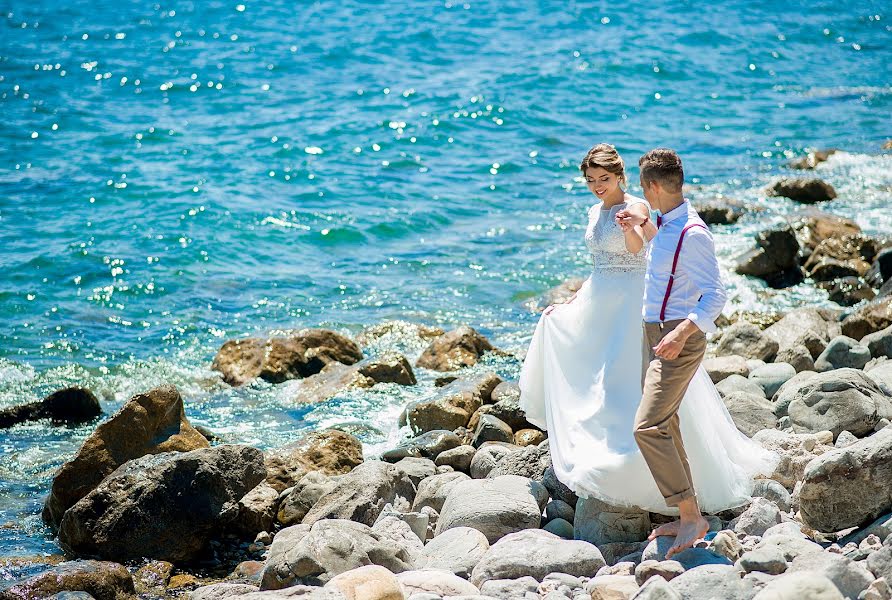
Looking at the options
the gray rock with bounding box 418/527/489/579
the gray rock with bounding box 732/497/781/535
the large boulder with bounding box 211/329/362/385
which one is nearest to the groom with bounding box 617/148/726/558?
the gray rock with bounding box 732/497/781/535

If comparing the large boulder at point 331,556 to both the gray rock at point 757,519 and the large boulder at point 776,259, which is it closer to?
the gray rock at point 757,519

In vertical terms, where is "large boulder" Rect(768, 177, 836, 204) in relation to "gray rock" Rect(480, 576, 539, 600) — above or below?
below

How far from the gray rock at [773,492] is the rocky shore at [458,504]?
1 cm

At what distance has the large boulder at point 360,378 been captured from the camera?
1197cm

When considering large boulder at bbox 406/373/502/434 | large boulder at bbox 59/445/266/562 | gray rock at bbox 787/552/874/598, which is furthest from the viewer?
large boulder at bbox 406/373/502/434

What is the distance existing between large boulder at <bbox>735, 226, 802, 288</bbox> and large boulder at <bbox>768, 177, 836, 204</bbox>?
13.0ft

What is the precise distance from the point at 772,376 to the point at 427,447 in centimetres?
334

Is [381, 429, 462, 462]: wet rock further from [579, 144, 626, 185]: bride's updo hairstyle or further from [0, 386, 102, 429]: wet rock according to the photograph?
[0, 386, 102, 429]: wet rock

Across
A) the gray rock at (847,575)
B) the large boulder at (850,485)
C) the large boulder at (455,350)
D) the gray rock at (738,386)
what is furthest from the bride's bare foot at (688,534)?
the large boulder at (455,350)

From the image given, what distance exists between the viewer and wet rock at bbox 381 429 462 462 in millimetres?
9477

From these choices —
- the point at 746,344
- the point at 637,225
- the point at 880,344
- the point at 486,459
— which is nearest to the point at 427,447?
the point at 486,459

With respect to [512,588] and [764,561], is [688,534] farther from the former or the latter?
[512,588]

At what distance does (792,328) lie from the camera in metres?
12.2

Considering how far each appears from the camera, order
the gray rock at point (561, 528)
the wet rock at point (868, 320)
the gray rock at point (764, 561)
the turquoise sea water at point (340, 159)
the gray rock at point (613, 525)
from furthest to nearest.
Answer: the turquoise sea water at point (340, 159)
the wet rock at point (868, 320)
the gray rock at point (561, 528)
the gray rock at point (613, 525)
the gray rock at point (764, 561)
